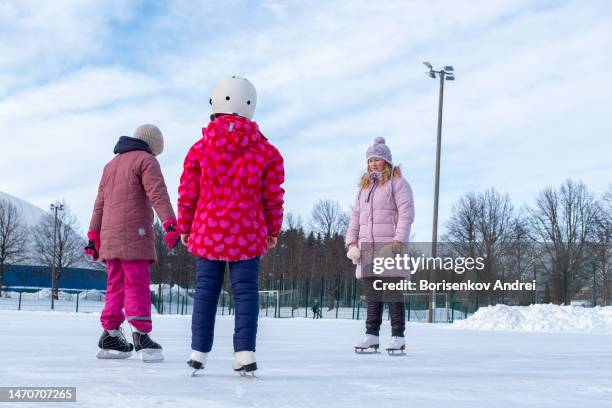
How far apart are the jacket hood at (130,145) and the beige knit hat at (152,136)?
0.19 ft

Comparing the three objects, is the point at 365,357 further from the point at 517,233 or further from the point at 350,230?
the point at 517,233

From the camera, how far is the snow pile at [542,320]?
13633 millimetres

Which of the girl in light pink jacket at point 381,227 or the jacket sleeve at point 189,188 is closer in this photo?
the jacket sleeve at point 189,188

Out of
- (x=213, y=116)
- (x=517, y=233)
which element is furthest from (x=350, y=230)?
(x=517, y=233)

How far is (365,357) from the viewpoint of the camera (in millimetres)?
5422

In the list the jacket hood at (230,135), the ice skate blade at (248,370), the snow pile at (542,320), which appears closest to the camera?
the ice skate blade at (248,370)

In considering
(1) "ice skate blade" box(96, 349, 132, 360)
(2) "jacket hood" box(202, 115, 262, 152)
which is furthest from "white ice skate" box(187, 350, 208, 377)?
(1) "ice skate blade" box(96, 349, 132, 360)

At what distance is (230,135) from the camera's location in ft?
12.3

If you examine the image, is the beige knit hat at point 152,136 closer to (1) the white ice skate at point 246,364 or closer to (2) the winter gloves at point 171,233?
(2) the winter gloves at point 171,233

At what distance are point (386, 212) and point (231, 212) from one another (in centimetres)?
242

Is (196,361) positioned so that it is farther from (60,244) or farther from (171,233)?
(60,244)

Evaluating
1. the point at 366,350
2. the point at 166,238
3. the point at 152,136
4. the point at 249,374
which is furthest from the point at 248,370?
the point at 366,350

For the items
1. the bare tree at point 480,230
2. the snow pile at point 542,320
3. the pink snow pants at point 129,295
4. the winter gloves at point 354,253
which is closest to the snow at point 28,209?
the bare tree at point 480,230

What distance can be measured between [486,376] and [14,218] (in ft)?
185
